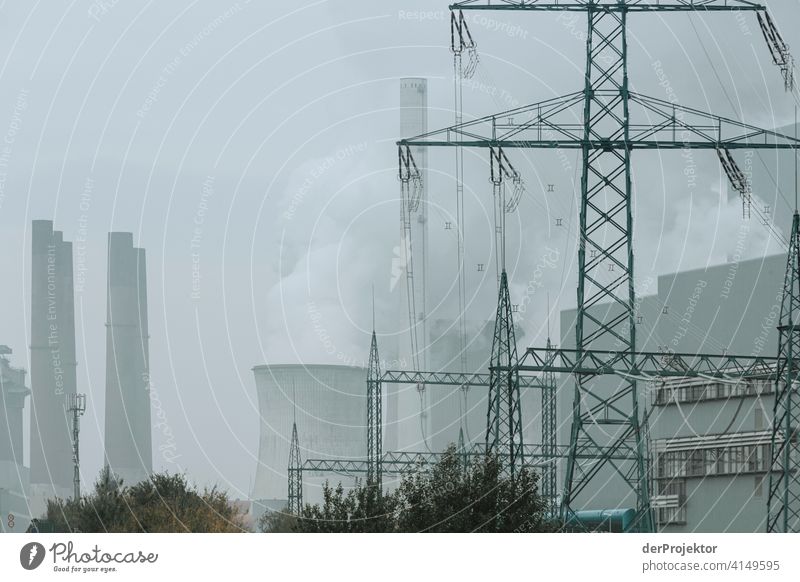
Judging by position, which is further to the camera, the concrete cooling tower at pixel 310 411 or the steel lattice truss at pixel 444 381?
the concrete cooling tower at pixel 310 411

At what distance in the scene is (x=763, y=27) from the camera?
117 ft

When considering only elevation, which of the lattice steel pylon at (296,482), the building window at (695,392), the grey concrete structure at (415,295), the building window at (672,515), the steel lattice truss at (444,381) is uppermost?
the grey concrete structure at (415,295)

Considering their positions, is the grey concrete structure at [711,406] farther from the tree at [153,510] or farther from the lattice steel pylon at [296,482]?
the tree at [153,510]

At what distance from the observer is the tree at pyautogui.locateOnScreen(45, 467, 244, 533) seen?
169 feet

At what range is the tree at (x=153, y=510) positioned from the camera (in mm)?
51406

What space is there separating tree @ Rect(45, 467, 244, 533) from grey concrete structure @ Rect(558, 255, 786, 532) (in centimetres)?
1963

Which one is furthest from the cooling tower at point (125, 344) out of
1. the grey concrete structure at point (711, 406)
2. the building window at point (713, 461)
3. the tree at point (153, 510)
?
the tree at point (153, 510)

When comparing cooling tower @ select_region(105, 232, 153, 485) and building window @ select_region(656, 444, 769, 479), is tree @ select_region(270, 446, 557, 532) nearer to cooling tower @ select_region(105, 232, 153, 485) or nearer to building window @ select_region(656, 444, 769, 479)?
building window @ select_region(656, 444, 769, 479)

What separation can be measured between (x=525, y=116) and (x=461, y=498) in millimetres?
9932

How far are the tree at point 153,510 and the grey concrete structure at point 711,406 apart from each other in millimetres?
19630

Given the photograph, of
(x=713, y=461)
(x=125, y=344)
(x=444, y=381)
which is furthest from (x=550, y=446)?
(x=125, y=344)
